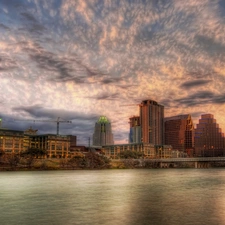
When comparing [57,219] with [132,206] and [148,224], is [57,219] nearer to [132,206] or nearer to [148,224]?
[148,224]

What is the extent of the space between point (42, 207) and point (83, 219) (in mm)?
12057

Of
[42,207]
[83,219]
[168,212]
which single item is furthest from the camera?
[42,207]

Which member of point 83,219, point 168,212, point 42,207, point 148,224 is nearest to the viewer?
point 148,224

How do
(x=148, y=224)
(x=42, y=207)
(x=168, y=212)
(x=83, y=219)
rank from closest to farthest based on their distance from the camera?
(x=148, y=224)
(x=83, y=219)
(x=168, y=212)
(x=42, y=207)

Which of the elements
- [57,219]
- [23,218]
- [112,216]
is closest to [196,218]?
[112,216]

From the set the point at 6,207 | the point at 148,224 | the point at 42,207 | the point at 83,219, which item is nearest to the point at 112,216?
the point at 83,219

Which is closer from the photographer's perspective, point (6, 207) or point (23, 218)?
point (23, 218)

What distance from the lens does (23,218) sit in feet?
125

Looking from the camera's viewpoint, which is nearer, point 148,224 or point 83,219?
point 148,224

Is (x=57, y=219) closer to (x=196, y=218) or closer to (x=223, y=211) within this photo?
(x=196, y=218)

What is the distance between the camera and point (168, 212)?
41875 millimetres

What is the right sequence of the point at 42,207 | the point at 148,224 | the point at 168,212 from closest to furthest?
the point at 148,224 → the point at 168,212 → the point at 42,207

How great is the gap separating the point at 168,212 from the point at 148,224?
8.81 metres

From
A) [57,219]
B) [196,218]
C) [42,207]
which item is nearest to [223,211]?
[196,218]
